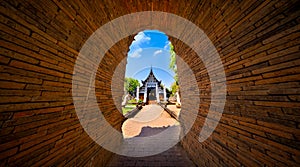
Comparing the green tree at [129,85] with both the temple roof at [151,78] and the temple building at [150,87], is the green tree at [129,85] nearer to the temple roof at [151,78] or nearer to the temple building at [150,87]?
the temple building at [150,87]

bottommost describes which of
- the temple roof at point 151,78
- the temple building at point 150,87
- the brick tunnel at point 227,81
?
the brick tunnel at point 227,81

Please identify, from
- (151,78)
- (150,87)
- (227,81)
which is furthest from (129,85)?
(227,81)

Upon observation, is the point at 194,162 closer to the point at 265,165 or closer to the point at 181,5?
the point at 265,165

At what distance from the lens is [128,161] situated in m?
3.32

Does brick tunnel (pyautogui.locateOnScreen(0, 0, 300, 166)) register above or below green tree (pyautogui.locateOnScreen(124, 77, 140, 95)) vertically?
below

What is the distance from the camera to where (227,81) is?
1999 mm

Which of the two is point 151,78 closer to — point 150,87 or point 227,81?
point 150,87

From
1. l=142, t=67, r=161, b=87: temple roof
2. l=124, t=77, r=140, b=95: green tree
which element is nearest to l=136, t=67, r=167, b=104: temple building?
l=142, t=67, r=161, b=87: temple roof

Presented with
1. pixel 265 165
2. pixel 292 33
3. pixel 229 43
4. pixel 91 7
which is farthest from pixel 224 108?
pixel 91 7

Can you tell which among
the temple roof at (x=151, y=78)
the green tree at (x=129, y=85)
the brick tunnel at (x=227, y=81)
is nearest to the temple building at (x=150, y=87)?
the temple roof at (x=151, y=78)

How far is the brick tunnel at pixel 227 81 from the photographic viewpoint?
3.61 ft

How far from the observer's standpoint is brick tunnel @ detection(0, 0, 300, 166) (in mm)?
1101

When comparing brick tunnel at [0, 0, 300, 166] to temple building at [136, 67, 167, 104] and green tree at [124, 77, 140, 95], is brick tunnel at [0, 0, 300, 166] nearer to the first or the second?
temple building at [136, 67, 167, 104]

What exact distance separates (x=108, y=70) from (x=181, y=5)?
3.04 meters
